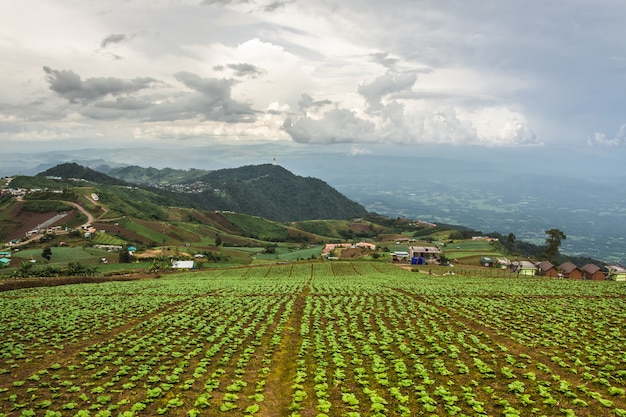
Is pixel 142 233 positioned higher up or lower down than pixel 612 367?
lower down

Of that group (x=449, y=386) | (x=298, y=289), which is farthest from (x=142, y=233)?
(x=449, y=386)

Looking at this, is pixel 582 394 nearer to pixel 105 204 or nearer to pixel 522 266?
pixel 522 266

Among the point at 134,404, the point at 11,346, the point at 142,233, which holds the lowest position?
the point at 142,233

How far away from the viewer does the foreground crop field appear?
14523 mm

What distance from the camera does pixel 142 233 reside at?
147875 mm

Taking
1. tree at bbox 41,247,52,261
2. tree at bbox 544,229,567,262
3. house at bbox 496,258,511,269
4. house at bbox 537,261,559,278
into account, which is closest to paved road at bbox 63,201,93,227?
tree at bbox 41,247,52,261

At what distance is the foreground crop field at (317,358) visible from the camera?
1452cm

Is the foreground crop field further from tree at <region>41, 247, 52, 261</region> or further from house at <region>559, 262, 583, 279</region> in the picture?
tree at <region>41, 247, 52, 261</region>

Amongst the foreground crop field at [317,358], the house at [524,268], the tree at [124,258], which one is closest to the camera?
the foreground crop field at [317,358]

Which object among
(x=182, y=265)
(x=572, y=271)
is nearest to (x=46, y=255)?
(x=182, y=265)

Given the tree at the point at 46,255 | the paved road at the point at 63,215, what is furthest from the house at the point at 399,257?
the paved road at the point at 63,215

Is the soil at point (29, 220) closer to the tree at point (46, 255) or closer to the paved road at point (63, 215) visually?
the paved road at point (63, 215)

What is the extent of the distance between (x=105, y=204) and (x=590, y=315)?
190142mm

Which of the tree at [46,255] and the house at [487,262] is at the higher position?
the house at [487,262]
